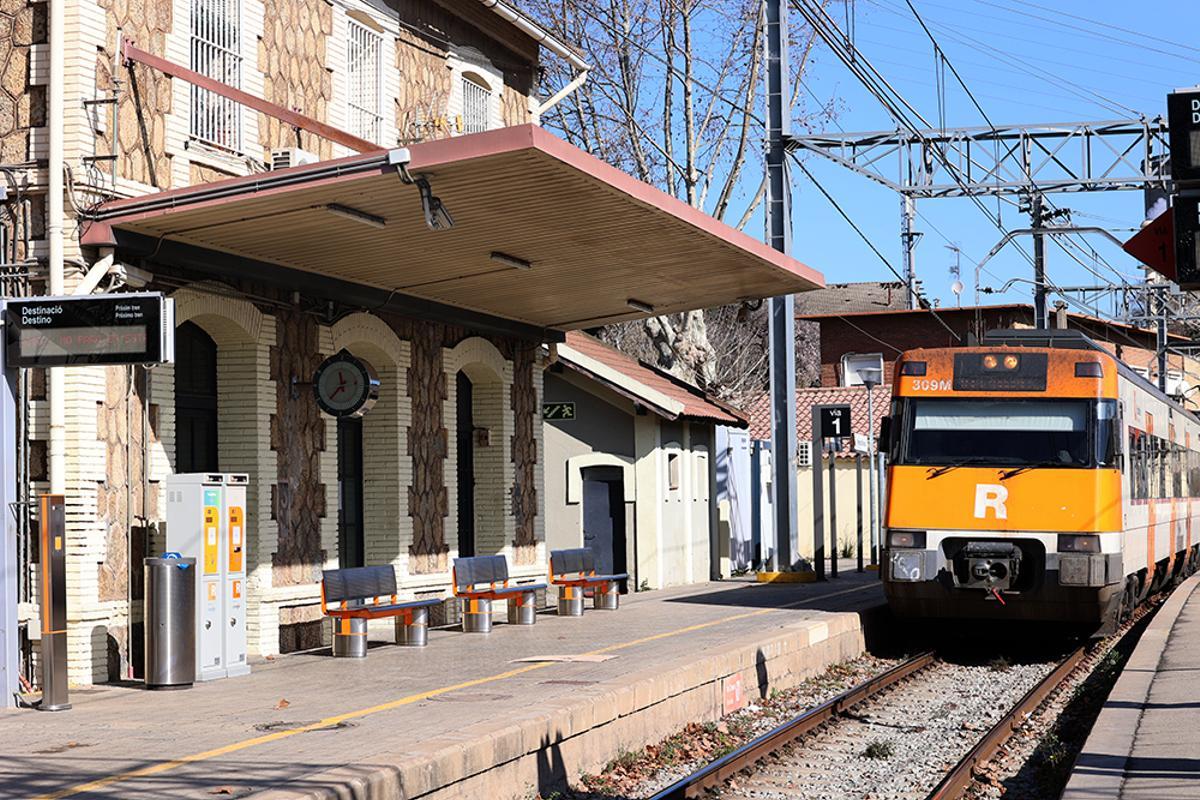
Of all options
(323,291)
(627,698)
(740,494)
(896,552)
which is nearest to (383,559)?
(323,291)

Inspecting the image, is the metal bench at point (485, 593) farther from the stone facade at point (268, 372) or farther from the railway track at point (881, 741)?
the railway track at point (881, 741)

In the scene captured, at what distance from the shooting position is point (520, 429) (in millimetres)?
21359

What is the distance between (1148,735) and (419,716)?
15.2ft

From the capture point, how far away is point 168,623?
12.4m

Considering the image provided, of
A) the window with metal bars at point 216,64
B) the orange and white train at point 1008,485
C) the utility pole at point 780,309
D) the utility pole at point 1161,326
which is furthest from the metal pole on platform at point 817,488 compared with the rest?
the utility pole at point 1161,326

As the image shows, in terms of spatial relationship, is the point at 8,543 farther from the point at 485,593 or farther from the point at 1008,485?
the point at 1008,485

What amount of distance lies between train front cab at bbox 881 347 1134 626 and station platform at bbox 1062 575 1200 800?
115 cm

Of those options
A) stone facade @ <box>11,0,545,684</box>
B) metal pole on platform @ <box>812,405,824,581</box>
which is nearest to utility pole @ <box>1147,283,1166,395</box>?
metal pole on platform @ <box>812,405,824,581</box>

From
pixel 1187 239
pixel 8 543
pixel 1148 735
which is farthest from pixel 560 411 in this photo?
pixel 1187 239

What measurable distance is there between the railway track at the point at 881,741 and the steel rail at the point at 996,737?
0.03 ft

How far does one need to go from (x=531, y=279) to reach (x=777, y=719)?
5915mm

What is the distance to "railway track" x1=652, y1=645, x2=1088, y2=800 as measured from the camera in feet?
35.3

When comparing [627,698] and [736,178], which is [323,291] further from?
[736,178]

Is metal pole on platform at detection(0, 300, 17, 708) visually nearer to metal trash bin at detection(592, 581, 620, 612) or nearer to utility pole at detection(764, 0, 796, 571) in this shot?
metal trash bin at detection(592, 581, 620, 612)
